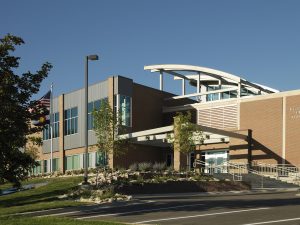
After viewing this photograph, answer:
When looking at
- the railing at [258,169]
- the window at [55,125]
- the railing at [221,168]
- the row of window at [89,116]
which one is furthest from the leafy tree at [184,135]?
the window at [55,125]

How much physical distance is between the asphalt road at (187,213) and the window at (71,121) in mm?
31522

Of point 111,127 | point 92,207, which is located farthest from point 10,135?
point 111,127

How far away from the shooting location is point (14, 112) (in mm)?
17969

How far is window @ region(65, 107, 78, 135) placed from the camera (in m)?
51.8

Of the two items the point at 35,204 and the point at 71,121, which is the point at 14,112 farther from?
the point at 71,121

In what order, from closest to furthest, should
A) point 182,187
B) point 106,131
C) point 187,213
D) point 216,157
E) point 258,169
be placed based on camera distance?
point 187,213 < point 182,187 < point 106,131 < point 258,169 < point 216,157

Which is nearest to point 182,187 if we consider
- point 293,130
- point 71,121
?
point 293,130

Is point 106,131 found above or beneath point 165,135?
above

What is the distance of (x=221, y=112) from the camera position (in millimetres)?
47000

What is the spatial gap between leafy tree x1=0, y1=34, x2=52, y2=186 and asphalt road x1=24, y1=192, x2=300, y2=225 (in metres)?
1.85

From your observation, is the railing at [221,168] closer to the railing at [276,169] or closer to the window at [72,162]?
the railing at [276,169]

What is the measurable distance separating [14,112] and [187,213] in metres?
7.03

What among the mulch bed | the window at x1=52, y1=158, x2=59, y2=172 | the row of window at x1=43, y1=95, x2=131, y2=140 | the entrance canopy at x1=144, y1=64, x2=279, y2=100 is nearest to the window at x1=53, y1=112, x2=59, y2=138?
the row of window at x1=43, y1=95, x2=131, y2=140

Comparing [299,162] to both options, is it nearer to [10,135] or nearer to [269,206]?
[269,206]
